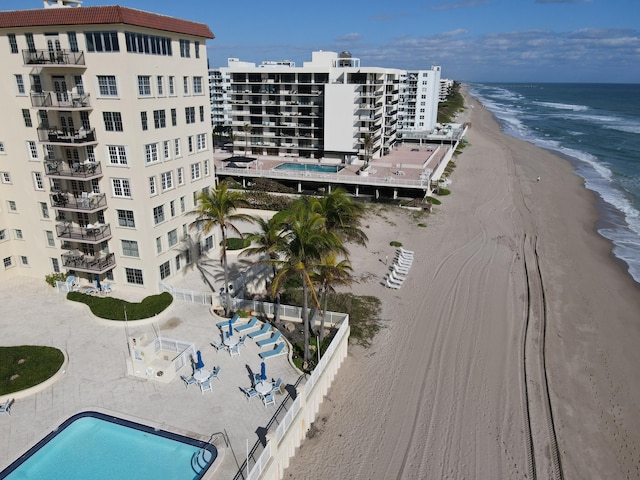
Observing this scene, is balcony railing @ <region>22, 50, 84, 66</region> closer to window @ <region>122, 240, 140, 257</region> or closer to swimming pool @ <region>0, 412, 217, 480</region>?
window @ <region>122, 240, 140, 257</region>

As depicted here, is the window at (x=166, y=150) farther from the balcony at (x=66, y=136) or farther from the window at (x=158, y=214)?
the balcony at (x=66, y=136)

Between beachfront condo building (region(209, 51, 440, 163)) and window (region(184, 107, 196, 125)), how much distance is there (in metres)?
38.4

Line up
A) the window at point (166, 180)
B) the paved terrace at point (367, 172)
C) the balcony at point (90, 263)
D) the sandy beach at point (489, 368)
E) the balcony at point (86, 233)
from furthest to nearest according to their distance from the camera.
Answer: the paved terrace at point (367, 172) → the window at point (166, 180) → the balcony at point (90, 263) → the balcony at point (86, 233) → the sandy beach at point (489, 368)

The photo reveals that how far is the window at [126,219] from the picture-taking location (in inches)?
1148

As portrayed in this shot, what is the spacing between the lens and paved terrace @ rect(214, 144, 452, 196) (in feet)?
190

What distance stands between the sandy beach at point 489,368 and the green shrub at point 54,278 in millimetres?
20075

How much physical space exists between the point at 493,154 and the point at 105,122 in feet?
267

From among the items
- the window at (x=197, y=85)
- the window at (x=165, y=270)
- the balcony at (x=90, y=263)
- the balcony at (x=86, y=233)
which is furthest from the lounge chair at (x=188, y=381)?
the window at (x=197, y=85)

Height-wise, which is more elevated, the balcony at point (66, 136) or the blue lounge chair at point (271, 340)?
the balcony at point (66, 136)

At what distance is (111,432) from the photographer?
19.0 meters

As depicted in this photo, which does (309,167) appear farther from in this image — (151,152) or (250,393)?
(250,393)

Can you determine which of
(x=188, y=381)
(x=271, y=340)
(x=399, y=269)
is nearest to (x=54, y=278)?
(x=188, y=381)

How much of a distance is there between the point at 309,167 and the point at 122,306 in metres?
44.3

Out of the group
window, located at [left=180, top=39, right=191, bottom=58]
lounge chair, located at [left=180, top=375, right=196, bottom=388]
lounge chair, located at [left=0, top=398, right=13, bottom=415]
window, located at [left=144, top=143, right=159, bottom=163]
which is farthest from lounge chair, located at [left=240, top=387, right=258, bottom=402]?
window, located at [left=180, top=39, right=191, bottom=58]
